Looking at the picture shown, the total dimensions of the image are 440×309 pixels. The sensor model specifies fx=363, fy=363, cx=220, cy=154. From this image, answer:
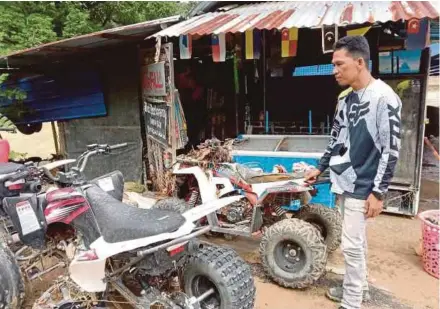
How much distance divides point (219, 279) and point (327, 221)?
215 cm

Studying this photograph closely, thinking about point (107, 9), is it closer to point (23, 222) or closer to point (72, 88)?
point (72, 88)

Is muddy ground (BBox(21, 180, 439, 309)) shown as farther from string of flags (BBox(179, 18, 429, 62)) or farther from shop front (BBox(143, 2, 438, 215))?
string of flags (BBox(179, 18, 429, 62))

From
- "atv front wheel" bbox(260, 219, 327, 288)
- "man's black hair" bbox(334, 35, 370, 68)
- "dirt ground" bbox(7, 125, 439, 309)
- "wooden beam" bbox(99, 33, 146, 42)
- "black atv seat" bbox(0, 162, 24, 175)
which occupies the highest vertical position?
"wooden beam" bbox(99, 33, 146, 42)

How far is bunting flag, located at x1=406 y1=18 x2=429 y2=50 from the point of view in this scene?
164 inches

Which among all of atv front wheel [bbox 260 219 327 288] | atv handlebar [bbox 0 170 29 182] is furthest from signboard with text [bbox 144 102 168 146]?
atv handlebar [bbox 0 170 29 182]

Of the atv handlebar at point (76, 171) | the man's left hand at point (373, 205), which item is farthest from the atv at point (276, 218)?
the atv handlebar at point (76, 171)

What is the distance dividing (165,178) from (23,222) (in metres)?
3.22

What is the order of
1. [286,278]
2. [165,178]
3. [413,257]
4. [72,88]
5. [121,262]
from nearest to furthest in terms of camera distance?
1. [121,262]
2. [286,278]
3. [413,257]
4. [165,178]
5. [72,88]

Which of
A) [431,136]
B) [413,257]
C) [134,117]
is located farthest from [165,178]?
[431,136]

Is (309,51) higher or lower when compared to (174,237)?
higher

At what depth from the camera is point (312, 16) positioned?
478 centimetres

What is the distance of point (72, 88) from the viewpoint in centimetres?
747

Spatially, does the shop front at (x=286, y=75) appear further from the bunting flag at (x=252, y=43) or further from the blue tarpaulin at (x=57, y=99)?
the blue tarpaulin at (x=57, y=99)

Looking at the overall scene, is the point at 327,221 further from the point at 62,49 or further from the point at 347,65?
the point at 62,49
